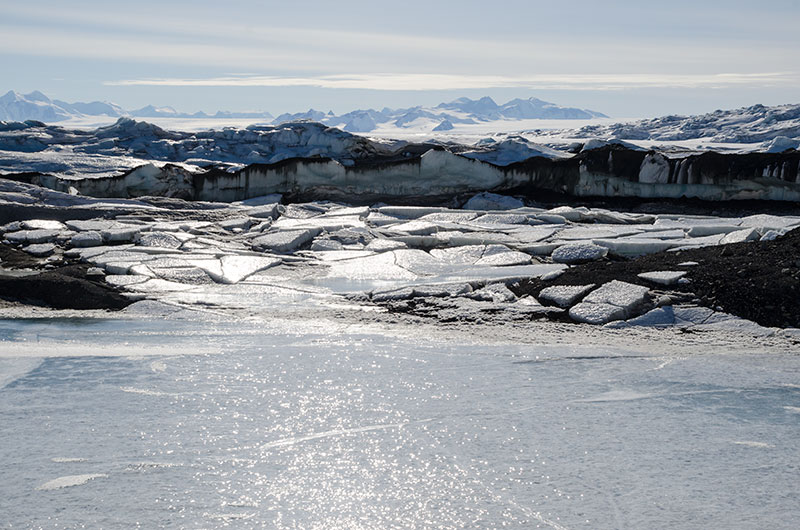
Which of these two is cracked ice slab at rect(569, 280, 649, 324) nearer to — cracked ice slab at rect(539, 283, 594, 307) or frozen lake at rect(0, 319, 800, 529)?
cracked ice slab at rect(539, 283, 594, 307)


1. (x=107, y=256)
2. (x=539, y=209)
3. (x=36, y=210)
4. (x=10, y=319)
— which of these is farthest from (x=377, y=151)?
(x=10, y=319)

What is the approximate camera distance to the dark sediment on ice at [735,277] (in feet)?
22.3

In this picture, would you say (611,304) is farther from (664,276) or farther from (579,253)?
(579,253)

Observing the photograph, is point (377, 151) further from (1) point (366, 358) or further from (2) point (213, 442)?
(2) point (213, 442)

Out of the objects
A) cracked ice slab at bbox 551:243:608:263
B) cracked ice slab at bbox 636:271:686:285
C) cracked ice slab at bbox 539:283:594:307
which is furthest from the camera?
cracked ice slab at bbox 551:243:608:263

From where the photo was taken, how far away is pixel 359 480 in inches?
143

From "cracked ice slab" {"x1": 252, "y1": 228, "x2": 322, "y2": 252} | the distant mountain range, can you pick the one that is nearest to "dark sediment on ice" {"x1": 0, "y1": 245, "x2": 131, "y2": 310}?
"cracked ice slab" {"x1": 252, "y1": 228, "x2": 322, "y2": 252}

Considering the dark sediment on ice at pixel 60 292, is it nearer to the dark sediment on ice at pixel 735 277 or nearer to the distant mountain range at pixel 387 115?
the dark sediment on ice at pixel 735 277

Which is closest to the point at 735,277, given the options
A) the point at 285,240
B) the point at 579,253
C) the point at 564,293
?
the point at 564,293

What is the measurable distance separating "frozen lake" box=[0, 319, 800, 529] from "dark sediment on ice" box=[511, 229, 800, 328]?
1120 millimetres

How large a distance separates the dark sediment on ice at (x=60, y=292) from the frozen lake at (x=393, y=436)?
62.8 inches

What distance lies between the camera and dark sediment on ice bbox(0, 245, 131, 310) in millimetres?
7789

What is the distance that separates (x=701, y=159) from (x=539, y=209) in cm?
336

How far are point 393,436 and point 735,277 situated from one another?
4.68m
